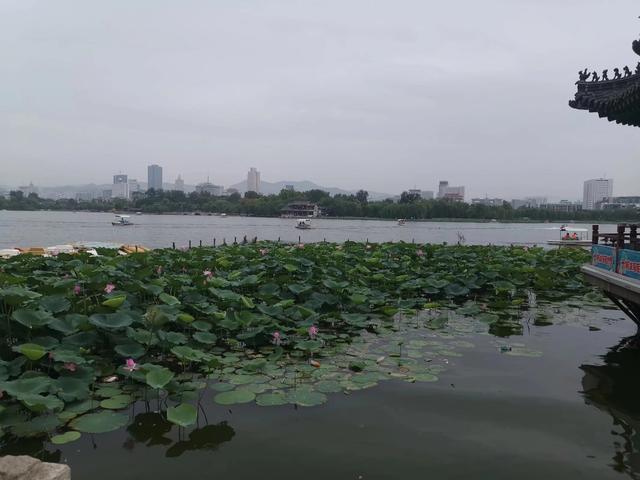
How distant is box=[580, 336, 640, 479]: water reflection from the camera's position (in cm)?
345

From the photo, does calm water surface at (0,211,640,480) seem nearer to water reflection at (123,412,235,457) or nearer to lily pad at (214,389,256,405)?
water reflection at (123,412,235,457)

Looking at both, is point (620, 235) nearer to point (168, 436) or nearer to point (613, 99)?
point (613, 99)

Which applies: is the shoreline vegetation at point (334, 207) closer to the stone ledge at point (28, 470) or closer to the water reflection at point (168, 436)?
the water reflection at point (168, 436)

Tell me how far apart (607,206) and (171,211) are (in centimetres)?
Result: 8724

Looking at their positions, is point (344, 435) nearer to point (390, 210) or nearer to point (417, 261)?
point (417, 261)

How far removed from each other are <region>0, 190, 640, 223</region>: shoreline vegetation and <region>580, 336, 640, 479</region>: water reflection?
71.0m

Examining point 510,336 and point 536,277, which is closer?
point 510,336

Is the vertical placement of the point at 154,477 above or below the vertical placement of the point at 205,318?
below

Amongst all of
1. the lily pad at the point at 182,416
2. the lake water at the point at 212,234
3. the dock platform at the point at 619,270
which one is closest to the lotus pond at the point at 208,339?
the lily pad at the point at 182,416

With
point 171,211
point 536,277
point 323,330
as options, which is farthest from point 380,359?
point 171,211

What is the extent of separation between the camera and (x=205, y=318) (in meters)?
5.61

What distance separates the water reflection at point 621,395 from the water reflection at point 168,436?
269 cm

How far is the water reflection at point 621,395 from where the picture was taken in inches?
136

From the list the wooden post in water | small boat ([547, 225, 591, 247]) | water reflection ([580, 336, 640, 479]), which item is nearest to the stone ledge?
water reflection ([580, 336, 640, 479])
